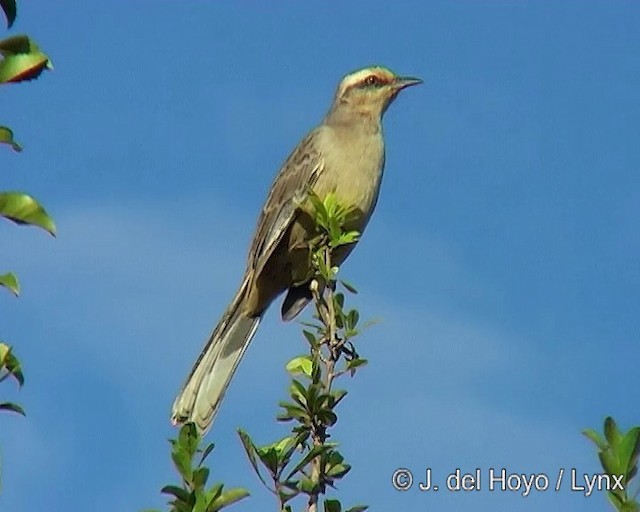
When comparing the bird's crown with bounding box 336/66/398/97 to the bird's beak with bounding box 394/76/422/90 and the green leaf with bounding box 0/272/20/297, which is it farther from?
the green leaf with bounding box 0/272/20/297

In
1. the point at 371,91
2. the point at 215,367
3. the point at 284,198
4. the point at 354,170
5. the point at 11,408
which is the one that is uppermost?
the point at 371,91

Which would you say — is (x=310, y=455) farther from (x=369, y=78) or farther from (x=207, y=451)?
(x=369, y=78)

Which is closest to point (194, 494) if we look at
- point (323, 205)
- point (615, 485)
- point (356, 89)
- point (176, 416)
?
point (615, 485)

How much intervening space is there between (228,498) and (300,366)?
0.91 m

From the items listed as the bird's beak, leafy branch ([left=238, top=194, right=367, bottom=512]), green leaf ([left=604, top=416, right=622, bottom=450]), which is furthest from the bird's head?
green leaf ([left=604, top=416, right=622, bottom=450])

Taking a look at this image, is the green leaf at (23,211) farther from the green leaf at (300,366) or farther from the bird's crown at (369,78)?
the bird's crown at (369,78)

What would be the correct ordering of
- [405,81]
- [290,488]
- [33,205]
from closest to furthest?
[33,205] < [290,488] < [405,81]

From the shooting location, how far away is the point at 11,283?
267 centimetres

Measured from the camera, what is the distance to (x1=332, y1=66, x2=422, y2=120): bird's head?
8.93 meters

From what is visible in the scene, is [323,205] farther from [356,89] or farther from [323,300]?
[356,89]

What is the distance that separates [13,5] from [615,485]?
5.17ft

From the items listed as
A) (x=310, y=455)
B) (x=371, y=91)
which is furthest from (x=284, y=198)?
(x=310, y=455)

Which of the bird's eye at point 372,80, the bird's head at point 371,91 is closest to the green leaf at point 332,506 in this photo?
the bird's head at point 371,91

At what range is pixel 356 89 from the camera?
29.8 feet
